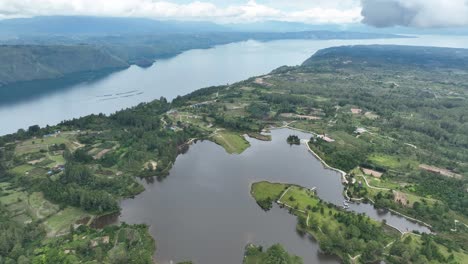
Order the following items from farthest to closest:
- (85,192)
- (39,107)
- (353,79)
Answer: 1. (353,79)
2. (39,107)
3. (85,192)

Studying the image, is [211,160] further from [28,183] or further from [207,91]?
[207,91]

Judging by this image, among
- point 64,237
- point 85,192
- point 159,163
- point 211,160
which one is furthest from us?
point 211,160

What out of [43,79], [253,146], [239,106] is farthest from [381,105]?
[43,79]

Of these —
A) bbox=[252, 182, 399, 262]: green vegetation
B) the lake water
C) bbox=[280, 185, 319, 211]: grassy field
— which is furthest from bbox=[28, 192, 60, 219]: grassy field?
the lake water

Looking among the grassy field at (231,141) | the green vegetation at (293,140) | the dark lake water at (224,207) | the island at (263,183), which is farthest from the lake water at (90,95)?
the green vegetation at (293,140)

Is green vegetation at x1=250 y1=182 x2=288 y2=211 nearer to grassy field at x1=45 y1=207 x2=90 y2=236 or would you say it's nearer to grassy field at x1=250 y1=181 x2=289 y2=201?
grassy field at x1=250 y1=181 x2=289 y2=201

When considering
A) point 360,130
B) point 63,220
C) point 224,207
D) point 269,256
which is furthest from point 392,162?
point 63,220

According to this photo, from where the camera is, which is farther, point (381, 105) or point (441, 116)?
point (381, 105)

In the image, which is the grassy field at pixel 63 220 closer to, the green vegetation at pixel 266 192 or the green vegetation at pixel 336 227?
the green vegetation at pixel 266 192
